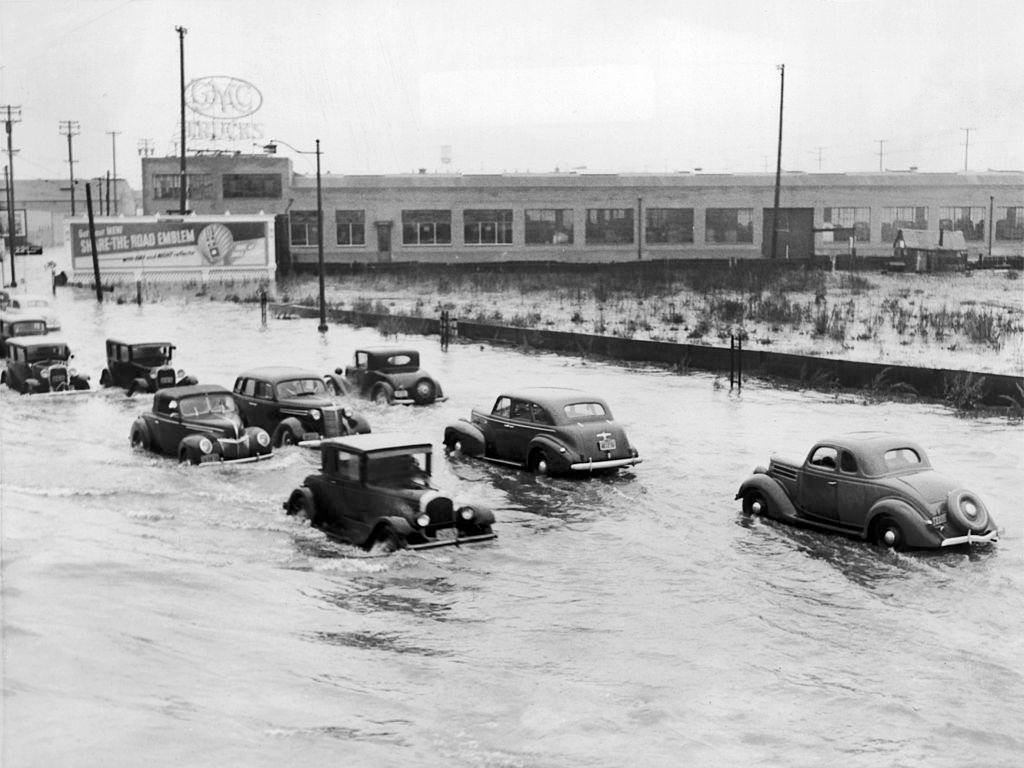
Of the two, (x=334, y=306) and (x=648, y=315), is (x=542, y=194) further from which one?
(x=648, y=315)

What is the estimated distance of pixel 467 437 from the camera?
2083 cm

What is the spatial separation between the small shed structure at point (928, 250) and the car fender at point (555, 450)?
1772 inches

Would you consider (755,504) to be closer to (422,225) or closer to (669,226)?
(669,226)

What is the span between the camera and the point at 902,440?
51.1 ft

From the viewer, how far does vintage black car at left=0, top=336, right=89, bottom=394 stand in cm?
2836

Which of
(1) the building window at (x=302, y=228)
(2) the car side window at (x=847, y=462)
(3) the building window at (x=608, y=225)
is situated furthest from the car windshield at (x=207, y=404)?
(3) the building window at (x=608, y=225)

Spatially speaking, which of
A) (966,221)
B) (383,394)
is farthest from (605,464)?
(966,221)

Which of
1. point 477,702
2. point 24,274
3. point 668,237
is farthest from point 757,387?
point 24,274

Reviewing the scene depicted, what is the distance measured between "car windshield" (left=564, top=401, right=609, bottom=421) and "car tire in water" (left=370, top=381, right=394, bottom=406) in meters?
7.90

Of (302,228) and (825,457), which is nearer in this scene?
(825,457)

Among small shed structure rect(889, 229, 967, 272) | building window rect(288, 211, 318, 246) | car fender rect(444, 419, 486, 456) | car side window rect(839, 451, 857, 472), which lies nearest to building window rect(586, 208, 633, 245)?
small shed structure rect(889, 229, 967, 272)

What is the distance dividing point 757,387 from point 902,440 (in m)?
13.6

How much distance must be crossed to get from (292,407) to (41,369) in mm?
10004

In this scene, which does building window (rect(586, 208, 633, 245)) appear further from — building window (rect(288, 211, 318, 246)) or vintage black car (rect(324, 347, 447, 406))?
vintage black car (rect(324, 347, 447, 406))
